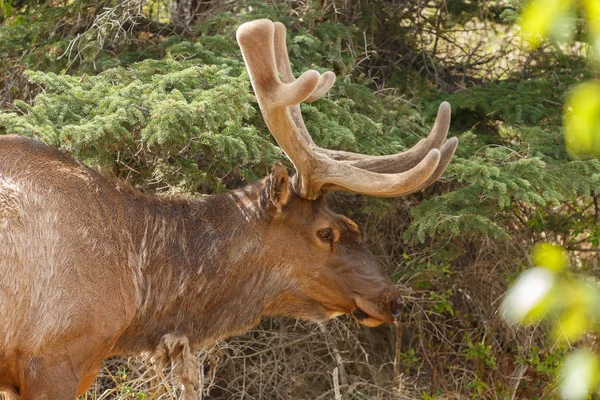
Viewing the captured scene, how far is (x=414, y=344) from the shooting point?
6660 mm

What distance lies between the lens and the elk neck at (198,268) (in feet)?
13.3

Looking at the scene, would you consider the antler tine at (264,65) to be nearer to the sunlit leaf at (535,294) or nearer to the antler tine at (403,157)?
the antler tine at (403,157)

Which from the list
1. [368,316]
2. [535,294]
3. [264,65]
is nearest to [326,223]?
[368,316]

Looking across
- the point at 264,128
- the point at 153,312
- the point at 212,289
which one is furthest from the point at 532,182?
the point at 153,312

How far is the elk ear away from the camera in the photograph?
13.6ft

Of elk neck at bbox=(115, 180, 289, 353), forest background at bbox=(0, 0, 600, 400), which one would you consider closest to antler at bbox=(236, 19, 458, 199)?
elk neck at bbox=(115, 180, 289, 353)

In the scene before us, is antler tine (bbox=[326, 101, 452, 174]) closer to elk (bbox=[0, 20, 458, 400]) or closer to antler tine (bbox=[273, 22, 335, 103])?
elk (bbox=[0, 20, 458, 400])

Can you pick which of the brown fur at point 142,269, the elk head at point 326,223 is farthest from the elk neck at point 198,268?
the elk head at point 326,223

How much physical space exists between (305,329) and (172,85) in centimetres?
225

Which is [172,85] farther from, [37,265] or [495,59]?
[495,59]

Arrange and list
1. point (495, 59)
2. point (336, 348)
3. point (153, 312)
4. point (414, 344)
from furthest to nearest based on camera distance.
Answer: point (495, 59), point (414, 344), point (336, 348), point (153, 312)

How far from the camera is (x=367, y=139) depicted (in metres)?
5.40

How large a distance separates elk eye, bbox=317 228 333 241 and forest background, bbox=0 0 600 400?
0.72 metres

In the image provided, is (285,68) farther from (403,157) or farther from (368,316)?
(368,316)
